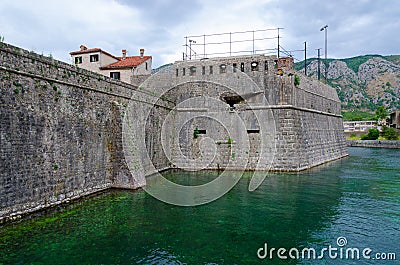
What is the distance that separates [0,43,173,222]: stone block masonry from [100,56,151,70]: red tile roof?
37.2ft

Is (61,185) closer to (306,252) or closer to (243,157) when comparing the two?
(306,252)

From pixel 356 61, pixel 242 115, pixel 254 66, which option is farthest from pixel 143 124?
pixel 356 61

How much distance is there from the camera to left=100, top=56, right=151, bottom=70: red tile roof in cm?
2673

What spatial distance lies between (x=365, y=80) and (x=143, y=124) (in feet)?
460

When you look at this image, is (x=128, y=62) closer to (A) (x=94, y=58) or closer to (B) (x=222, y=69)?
(A) (x=94, y=58)

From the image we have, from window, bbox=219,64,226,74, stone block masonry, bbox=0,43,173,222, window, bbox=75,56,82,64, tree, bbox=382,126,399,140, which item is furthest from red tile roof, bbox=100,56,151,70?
tree, bbox=382,126,399,140

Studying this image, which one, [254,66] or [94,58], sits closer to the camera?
[254,66]

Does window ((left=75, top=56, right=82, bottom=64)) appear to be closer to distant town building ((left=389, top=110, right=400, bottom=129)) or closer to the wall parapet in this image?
the wall parapet

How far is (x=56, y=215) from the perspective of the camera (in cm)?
1023

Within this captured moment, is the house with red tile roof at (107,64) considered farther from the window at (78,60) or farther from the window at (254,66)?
the window at (254,66)

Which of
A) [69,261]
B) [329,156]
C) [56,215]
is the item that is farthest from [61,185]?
[329,156]

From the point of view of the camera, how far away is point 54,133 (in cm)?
1145

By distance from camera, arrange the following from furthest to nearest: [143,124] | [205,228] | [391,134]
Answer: [391,134]
[143,124]
[205,228]

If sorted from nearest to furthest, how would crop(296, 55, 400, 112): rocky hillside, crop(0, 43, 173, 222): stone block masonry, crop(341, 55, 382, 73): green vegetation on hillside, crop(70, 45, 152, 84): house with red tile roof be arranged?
crop(0, 43, 173, 222): stone block masonry
crop(70, 45, 152, 84): house with red tile roof
crop(296, 55, 400, 112): rocky hillside
crop(341, 55, 382, 73): green vegetation on hillside
